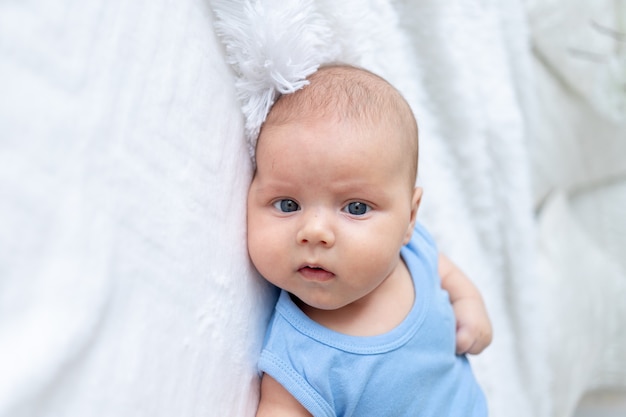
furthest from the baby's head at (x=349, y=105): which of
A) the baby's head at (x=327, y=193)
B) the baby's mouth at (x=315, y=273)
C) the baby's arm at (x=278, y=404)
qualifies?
the baby's arm at (x=278, y=404)

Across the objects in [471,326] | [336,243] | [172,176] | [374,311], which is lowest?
[471,326]

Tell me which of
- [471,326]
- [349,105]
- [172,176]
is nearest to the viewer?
[172,176]

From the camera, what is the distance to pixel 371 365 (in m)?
0.58

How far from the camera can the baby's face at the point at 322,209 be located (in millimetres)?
541

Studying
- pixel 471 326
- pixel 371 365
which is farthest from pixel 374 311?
pixel 471 326

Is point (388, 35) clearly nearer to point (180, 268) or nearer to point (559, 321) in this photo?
point (180, 268)

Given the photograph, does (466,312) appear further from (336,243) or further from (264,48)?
(264,48)

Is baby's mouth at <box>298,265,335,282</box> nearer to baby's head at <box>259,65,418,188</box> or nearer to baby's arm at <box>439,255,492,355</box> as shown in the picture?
baby's head at <box>259,65,418,188</box>

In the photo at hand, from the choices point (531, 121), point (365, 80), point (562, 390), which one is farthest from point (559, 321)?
point (365, 80)

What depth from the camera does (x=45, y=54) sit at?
34 centimetres

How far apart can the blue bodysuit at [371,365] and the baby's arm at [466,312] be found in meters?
0.06

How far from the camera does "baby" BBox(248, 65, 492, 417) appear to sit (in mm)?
544

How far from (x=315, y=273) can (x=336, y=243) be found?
3cm

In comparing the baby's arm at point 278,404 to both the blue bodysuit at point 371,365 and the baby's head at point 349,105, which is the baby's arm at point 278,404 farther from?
the baby's head at point 349,105
